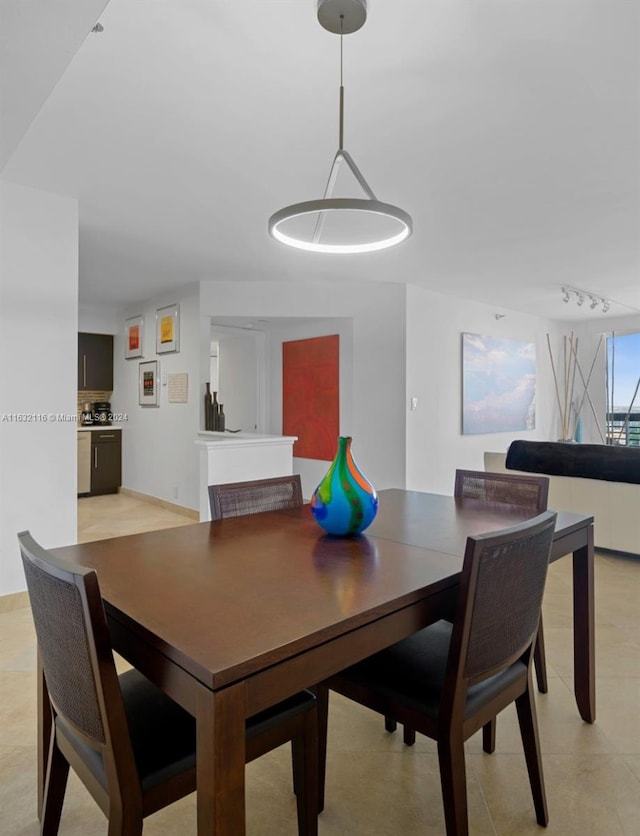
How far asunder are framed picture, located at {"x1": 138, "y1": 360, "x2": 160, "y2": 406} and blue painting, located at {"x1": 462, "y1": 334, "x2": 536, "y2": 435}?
11.6 ft

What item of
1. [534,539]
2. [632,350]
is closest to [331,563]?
[534,539]

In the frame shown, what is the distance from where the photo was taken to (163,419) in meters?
5.82

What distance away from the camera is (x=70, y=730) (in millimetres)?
1176

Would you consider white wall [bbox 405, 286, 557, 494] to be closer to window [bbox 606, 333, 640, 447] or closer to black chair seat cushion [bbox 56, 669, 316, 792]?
window [bbox 606, 333, 640, 447]

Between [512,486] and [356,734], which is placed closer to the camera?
[356,734]

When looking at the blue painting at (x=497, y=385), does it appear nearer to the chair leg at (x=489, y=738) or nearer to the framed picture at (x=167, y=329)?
the framed picture at (x=167, y=329)

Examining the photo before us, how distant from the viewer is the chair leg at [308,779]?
4.09 ft

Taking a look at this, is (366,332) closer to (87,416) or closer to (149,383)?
(149,383)

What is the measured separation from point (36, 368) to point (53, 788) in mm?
2277

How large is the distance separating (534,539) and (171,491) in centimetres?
493

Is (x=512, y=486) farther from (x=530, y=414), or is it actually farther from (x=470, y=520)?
(x=530, y=414)

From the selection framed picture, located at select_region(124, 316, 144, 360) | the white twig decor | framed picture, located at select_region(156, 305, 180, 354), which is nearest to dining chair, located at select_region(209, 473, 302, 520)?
framed picture, located at select_region(156, 305, 180, 354)

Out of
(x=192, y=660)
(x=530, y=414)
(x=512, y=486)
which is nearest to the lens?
(x=192, y=660)

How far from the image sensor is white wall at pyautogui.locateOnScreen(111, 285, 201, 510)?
17.4 ft
